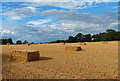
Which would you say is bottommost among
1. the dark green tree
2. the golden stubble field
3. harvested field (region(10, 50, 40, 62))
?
the golden stubble field

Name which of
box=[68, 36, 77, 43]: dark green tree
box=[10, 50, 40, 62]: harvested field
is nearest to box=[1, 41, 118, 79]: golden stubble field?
box=[10, 50, 40, 62]: harvested field

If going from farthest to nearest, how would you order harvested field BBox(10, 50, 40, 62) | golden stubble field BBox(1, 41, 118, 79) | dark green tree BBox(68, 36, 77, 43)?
1. dark green tree BBox(68, 36, 77, 43)
2. harvested field BBox(10, 50, 40, 62)
3. golden stubble field BBox(1, 41, 118, 79)

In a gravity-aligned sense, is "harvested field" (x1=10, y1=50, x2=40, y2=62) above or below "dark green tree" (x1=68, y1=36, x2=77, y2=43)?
below

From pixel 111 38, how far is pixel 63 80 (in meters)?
56.4

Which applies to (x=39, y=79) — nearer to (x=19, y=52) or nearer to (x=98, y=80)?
(x=98, y=80)

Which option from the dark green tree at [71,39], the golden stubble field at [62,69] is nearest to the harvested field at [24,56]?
the golden stubble field at [62,69]

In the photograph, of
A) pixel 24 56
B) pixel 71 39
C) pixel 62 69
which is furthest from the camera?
pixel 71 39

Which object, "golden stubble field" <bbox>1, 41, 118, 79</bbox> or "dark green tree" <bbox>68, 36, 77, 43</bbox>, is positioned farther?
"dark green tree" <bbox>68, 36, 77, 43</bbox>

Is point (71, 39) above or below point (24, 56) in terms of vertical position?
above

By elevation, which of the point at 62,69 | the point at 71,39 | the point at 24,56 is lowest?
the point at 62,69

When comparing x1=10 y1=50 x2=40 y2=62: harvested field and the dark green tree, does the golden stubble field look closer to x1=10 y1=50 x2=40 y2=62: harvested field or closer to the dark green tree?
x1=10 y1=50 x2=40 y2=62: harvested field

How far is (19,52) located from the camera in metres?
10.2

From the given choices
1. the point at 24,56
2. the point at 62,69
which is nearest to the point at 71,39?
the point at 24,56

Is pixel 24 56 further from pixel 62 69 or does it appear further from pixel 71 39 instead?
pixel 71 39
